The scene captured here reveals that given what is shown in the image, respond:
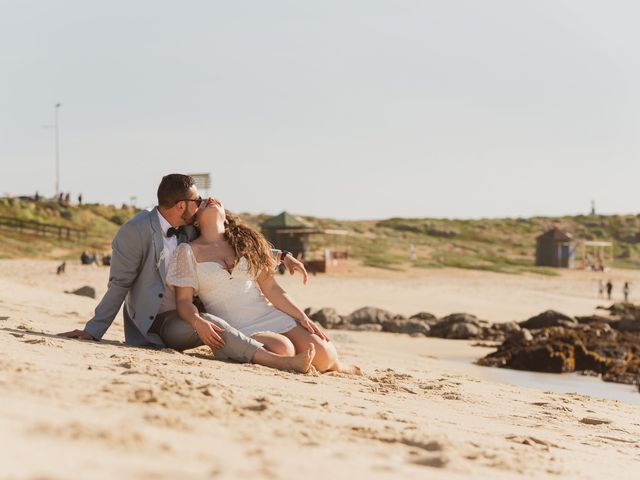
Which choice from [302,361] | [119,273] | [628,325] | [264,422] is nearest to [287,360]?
[302,361]

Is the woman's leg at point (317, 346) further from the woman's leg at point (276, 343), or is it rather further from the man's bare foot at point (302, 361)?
the man's bare foot at point (302, 361)

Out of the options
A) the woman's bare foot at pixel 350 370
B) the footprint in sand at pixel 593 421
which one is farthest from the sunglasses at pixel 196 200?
the footprint in sand at pixel 593 421

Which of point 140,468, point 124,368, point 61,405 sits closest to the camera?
point 140,468

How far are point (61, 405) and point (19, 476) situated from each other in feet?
3.59

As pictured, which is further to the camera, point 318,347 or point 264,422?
point 318,347

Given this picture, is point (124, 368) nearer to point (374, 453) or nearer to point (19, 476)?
point (374, 453)

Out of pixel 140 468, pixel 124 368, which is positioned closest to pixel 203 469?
pixel 140 468

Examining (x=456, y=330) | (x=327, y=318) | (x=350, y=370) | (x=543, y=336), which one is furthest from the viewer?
(x=327, y=318)

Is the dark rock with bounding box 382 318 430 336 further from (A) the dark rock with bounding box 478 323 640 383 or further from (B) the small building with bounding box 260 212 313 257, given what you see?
(B) the small building with bounding box 260 212 313 257

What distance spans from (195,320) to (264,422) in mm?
2482

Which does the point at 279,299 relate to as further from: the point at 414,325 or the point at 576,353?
the point at 414,325

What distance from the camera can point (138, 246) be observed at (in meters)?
6.61

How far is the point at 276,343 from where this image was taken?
6461 millimetres

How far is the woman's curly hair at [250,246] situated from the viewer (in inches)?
254
